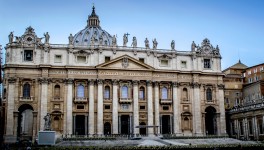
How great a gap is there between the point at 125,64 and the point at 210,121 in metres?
23.7

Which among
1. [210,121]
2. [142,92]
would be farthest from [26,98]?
[210,121]

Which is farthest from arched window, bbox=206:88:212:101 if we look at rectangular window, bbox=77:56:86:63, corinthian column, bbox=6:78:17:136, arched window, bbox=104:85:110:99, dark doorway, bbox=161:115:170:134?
corinthian column, bbox=6:78:17:136

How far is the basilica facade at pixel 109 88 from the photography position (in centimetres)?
6800

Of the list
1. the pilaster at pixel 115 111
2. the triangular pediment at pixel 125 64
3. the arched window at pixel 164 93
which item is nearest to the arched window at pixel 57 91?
the triangular pediment at pixel 125 64

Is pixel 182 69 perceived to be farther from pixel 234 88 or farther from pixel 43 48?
pixel 43 48

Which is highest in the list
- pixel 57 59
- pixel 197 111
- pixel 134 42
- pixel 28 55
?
pixel 134 42

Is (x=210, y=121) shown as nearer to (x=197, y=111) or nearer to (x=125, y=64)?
(x=197, y=111)

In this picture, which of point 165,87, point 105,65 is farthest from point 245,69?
point 105,65

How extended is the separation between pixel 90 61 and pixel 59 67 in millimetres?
5974

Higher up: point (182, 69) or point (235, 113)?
point (182, 69)

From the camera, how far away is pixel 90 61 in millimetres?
71188

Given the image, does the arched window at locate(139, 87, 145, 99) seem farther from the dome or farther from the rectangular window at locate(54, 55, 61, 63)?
the dome

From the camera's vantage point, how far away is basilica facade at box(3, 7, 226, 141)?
→ 68.0 meters

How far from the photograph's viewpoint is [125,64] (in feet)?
236
